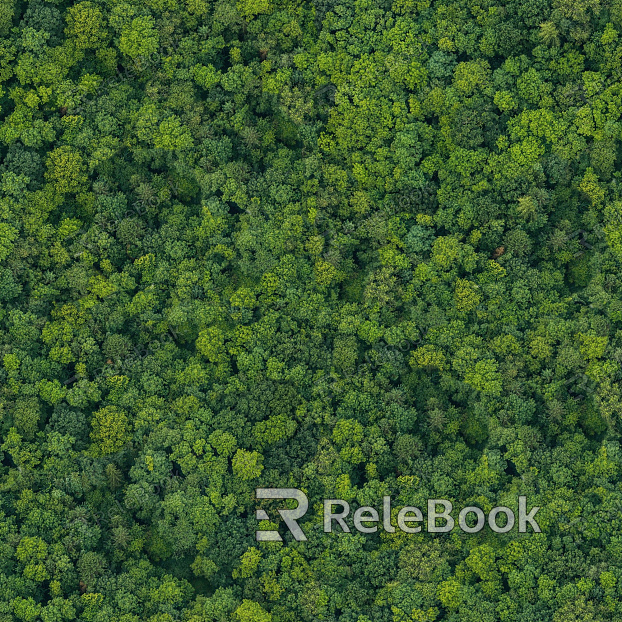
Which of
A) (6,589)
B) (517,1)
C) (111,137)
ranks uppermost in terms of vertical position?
(517,1)

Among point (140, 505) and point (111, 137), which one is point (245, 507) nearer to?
point (140, 505)

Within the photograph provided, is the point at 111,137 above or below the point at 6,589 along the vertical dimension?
above

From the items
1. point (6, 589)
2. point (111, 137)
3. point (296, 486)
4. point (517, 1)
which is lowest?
point (6, 589)

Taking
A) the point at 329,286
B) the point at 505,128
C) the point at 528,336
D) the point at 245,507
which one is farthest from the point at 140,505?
the point at 505,128

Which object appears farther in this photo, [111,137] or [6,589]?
[111,137]

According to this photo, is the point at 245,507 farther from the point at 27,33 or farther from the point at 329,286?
the point at 27,33

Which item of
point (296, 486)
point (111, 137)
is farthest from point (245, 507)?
point (111, 137)
